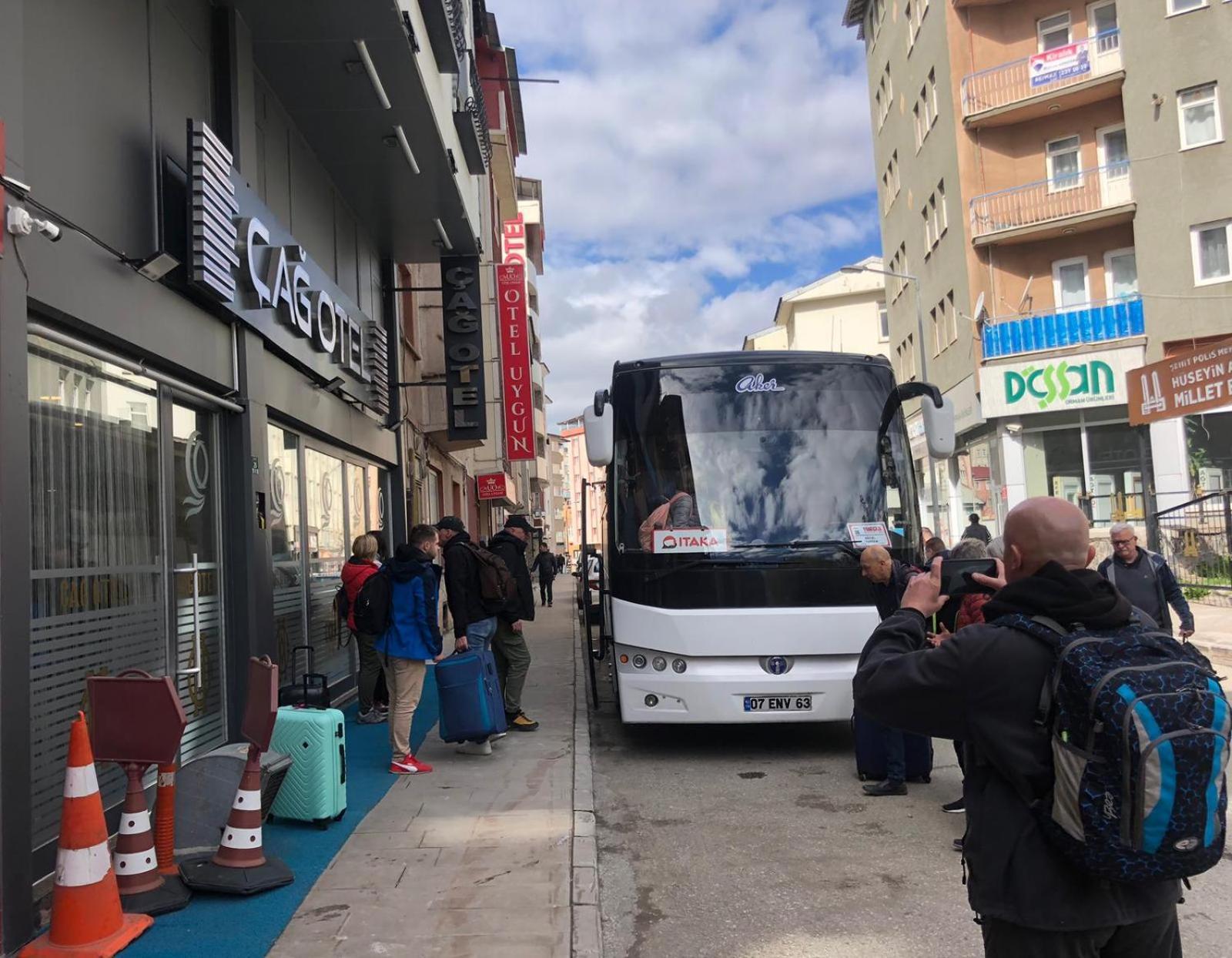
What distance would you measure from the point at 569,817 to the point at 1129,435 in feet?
70.9

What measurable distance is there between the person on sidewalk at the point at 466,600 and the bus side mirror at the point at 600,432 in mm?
1221

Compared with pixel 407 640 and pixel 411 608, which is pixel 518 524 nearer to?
pixel 411 608

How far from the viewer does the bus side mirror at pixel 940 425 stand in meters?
8.40

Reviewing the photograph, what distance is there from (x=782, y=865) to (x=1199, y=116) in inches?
919

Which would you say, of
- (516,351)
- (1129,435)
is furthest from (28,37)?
(1129,435)

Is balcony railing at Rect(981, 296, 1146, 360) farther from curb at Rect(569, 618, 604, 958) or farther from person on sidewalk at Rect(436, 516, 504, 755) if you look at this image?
person on sidewalk at Rect(436, 516, 504, 755)

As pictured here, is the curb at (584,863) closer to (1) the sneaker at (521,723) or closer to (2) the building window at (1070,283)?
(1) the sneaker at (521,723)

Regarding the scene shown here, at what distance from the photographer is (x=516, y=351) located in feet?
86.8

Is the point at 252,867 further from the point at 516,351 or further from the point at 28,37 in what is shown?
the point at 516,351

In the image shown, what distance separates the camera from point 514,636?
30.5ft

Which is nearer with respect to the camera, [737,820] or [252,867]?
[252,867]

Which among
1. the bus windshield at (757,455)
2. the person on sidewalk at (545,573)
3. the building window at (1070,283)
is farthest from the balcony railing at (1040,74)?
the bus windshield at (757,455)

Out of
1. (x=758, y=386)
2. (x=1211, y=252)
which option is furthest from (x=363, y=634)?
(x=1211, y=252)

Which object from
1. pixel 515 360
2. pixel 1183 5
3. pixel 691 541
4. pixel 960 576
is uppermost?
pixel 1183 5
